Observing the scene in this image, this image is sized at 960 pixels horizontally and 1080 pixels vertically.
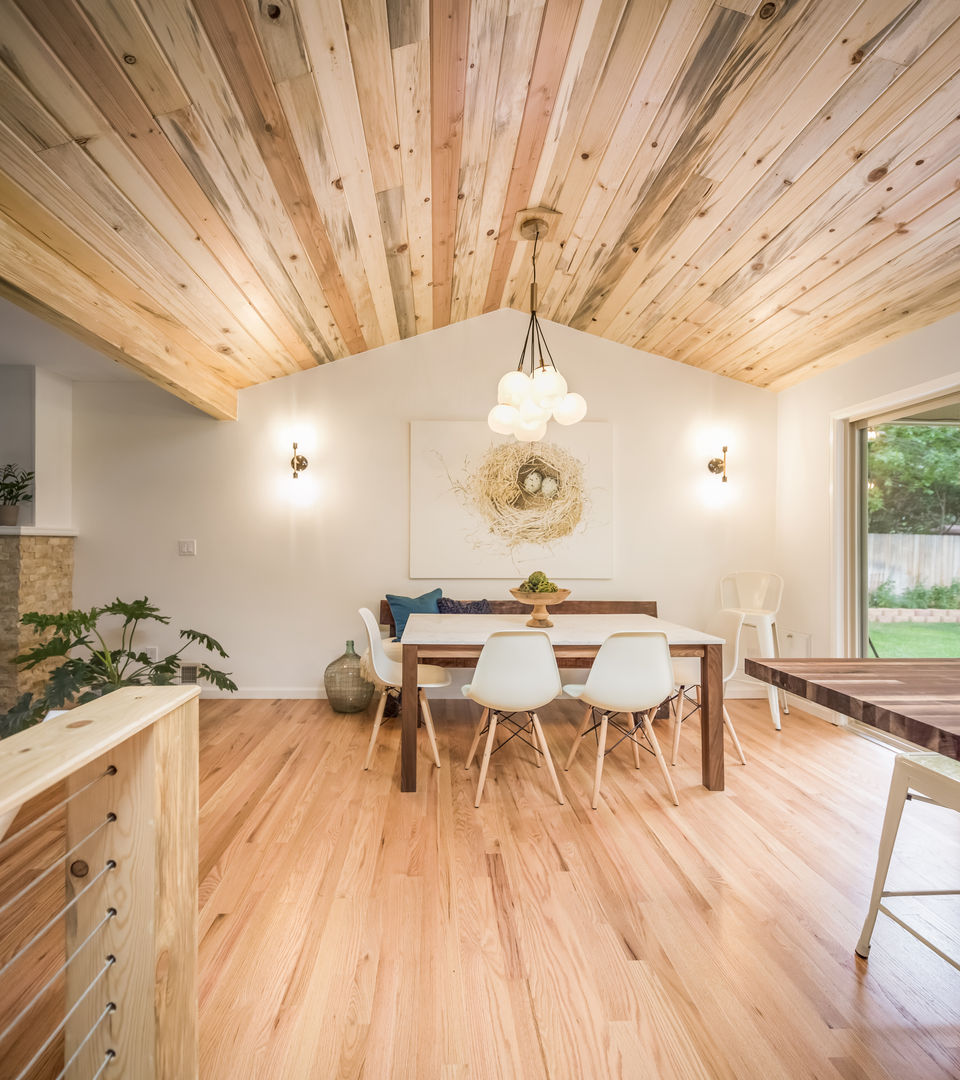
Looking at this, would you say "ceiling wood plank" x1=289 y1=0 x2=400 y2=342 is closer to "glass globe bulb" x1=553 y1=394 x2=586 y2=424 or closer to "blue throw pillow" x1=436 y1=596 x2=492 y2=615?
"glass globe bulb" x1=553 y1=394 x2=586 y2=424

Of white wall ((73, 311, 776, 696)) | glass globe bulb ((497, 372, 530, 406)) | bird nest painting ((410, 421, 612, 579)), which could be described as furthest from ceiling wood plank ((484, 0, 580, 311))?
bird nest painting ((410, 421, 612, 579))

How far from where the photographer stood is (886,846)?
1.70 metres

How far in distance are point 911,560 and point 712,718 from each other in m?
1.63

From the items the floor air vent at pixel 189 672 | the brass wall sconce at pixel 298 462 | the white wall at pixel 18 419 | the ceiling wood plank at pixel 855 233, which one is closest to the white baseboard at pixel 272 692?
the floor air vent at pixel 189 672

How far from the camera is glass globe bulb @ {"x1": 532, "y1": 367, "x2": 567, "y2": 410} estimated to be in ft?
9.76

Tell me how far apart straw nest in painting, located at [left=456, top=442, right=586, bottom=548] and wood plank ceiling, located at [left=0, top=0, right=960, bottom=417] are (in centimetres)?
131

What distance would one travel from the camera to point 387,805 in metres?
2.72

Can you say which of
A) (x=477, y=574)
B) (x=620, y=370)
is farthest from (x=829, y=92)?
(x=477, y=574)

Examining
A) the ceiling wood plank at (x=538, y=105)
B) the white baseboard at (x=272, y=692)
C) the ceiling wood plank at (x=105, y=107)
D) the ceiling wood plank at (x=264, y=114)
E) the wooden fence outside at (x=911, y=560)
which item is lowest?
the white baseboard at (x=272, y=692)

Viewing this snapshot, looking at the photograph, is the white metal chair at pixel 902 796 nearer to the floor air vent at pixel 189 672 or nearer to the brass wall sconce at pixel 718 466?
the brass wall sconce at pixel 718 466

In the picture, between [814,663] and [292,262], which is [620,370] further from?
[814,663]

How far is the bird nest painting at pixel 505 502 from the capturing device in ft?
15.0

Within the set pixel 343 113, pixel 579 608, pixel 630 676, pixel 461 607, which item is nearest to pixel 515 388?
pixel 343 113

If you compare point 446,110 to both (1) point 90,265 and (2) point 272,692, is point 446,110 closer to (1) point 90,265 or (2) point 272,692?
(1) point 90,265
